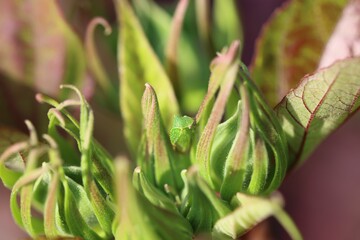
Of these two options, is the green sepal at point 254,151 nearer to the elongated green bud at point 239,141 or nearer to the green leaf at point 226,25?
the elongated green bud at point 239,141

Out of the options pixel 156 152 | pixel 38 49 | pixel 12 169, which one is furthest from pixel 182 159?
pixel 38 49

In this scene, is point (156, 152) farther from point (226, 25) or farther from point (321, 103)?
point (226, 25)

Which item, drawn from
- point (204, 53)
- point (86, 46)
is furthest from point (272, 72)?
point (86, 46)

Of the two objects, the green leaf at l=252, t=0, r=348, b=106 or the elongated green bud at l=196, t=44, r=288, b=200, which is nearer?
the elongated green bud at l=196, t=44, r=288, b=200

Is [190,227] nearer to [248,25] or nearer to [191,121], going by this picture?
[191,121]

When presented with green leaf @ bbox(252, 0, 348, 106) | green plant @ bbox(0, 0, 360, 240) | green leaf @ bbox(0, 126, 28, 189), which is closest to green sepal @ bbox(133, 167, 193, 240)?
green plant @ bbox(0, 0, 360, 240)

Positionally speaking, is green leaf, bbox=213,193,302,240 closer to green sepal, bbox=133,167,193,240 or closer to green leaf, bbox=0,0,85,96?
green sepal, bbox=133,167,193,240
